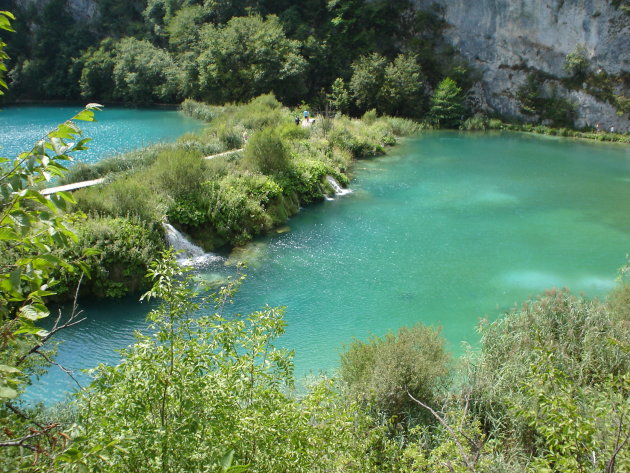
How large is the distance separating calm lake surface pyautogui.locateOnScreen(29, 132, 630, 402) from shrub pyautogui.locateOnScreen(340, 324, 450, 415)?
1.71 meters

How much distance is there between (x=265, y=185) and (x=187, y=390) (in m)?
14.6

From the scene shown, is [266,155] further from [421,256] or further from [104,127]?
[104,127]

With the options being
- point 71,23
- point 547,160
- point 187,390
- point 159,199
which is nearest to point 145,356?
point 187,390

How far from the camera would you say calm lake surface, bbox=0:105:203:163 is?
24609 mm

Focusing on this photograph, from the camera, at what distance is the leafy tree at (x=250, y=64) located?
1441 inches

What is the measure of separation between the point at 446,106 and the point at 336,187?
64.8ft

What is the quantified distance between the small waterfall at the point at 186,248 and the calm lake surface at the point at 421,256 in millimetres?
805

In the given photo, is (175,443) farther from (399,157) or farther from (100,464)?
(399,157)

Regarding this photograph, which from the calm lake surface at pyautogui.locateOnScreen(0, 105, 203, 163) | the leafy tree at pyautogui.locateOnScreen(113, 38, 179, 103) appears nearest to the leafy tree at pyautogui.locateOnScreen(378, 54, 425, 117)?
the calm lake surface at pyautogui.locateOnScreen(0, 105, 203, 163)

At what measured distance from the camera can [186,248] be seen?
48.7 ft

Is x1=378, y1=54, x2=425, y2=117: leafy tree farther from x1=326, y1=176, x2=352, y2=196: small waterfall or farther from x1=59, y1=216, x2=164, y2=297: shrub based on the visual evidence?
x1=59, y1=216, x2=164, y2=297: shrub

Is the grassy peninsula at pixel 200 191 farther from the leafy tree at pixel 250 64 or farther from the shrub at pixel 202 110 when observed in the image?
the leafy tree at pixel 250 64

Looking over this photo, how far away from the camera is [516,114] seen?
38312 mm

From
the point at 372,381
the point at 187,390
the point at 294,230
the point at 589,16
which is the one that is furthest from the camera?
the point at 589,16
